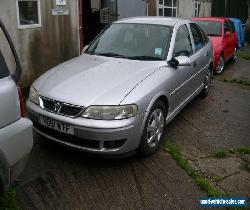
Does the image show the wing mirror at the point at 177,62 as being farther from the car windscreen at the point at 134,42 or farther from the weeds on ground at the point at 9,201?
the weeds on ground at the point at 9,201

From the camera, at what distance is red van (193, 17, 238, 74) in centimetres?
947

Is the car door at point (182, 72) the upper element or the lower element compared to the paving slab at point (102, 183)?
upper

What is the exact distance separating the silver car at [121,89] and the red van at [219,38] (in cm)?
380

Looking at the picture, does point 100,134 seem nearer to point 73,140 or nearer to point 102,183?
point 73,140

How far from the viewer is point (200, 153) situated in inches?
184

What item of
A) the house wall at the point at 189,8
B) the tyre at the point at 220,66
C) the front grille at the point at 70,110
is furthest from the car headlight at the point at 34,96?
the house wall at the point at 189,8

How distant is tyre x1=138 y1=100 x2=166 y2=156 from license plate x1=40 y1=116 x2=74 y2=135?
2.88 feet

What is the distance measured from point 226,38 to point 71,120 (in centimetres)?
745

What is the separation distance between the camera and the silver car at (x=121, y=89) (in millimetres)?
3844

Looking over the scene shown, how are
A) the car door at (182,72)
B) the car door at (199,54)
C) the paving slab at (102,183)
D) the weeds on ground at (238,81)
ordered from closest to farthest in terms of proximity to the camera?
the paving slab at (102,183) < the car door at (182,72) < the car door at (199,54) < the weeds on ground at (238,81)

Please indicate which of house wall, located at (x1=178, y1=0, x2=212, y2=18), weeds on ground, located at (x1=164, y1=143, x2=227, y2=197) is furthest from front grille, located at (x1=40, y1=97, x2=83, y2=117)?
house wall, located at (x1=178, y1=0, x2=212, y2=18)

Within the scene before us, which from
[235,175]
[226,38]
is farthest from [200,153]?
[226,38]

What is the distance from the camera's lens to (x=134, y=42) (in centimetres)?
524

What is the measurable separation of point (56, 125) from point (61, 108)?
0.20 m
